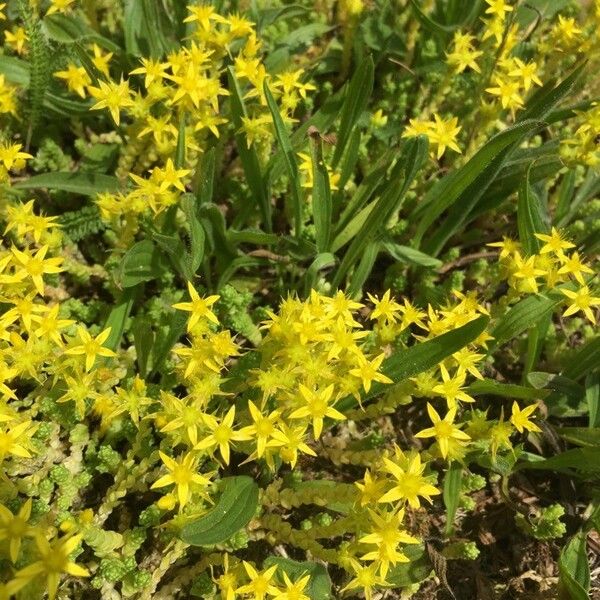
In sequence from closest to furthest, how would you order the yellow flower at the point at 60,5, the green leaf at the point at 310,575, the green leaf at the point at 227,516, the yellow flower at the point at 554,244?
1. the green leaf at the point at 227,516
2. the green leaf at the point at 310,575
3. the yellow flower at the point at 554,244
4. the yellow flower at the point at 60,5

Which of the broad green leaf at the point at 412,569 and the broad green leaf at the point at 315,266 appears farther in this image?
the broad green leaf at the point at 315,266

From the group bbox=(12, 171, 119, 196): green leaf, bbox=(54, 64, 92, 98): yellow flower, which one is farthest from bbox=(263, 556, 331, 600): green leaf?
bbox=(54, 64, 92, 98): yellow flower

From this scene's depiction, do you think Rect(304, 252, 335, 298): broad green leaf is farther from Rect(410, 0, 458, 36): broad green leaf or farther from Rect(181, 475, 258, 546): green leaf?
Rect(410, 0, 458, 36): broad green leaf

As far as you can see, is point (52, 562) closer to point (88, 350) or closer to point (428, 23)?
point (88, 350)

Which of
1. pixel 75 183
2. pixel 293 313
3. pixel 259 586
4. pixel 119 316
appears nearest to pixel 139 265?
pixel 119 316

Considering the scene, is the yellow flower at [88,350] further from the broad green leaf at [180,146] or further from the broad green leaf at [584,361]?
the broad green leaf at [584,361]

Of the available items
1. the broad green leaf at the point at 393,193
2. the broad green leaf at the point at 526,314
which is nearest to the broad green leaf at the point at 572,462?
the broad green leaf at the point at 526,314
